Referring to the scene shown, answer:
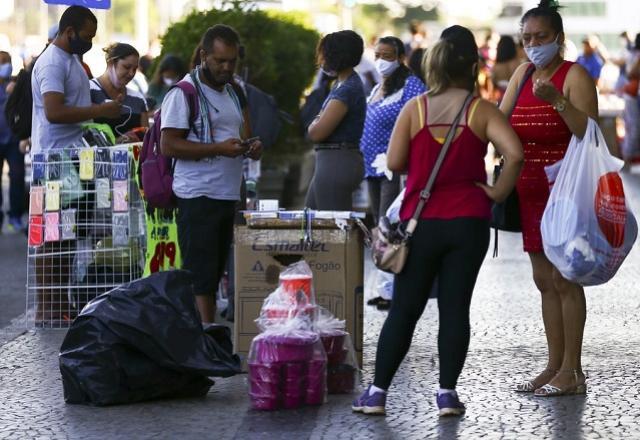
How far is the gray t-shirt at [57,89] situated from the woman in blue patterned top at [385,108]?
1.87m

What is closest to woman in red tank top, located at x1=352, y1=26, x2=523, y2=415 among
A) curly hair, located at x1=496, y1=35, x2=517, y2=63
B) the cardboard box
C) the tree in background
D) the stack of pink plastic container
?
the stack of pink plastic container

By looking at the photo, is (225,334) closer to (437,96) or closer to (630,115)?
(437,96)

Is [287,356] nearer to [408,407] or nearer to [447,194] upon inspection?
[408,407]

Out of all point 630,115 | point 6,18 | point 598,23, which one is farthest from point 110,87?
point 6,18

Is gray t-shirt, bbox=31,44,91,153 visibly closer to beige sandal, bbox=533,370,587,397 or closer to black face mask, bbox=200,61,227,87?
black face mask, bbox=200,61,227,87

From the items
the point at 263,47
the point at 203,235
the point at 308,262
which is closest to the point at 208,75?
the point at 203,235

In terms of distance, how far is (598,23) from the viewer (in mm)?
71438

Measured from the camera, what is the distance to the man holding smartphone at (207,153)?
25.9ft

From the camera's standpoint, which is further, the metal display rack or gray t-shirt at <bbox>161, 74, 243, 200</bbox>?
the metal display rack

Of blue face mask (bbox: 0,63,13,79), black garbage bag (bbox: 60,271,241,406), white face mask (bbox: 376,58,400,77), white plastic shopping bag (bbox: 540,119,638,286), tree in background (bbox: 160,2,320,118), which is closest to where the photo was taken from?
white plastic shopping bag (bbox: 540,119,638,286)

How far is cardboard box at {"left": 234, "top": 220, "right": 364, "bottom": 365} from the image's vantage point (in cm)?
765

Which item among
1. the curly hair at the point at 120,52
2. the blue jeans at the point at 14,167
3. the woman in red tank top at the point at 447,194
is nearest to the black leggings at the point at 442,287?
the woman in red tank top at the point at 447,194

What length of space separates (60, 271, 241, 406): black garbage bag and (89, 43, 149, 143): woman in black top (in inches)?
112

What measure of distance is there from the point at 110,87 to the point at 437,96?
423 centimetres
